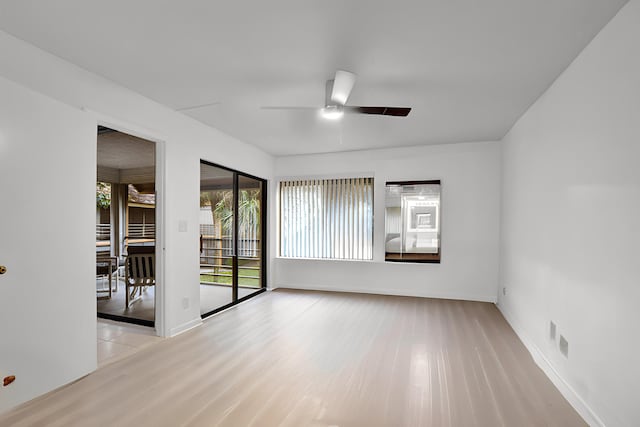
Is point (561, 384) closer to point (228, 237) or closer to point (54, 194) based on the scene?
point (228, 237)

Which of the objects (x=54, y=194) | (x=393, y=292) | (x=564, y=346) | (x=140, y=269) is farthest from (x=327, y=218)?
(x=54, y=194)

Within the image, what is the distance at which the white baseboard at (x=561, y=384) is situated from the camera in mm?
1981

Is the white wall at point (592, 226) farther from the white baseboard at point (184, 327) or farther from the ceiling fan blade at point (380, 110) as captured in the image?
the white baseboard at point (184, 327)

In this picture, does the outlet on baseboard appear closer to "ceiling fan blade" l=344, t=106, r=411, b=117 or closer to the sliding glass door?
"ceiling fan blade" l=344, t=106, r=411, b=117

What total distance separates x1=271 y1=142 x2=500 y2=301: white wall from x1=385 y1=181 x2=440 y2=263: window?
121 mm

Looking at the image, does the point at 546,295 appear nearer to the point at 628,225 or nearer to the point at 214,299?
the point at 628,225

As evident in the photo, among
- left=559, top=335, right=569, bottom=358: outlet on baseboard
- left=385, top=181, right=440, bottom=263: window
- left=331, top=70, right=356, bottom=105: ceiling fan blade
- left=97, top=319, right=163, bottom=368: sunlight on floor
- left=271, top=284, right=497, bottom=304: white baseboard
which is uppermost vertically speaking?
left=331, top=70, right=356, bottom=105: ceiling fan blade

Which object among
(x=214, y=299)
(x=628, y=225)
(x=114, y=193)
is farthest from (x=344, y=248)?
(x=114, y=193)

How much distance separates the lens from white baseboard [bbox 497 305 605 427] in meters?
1.98

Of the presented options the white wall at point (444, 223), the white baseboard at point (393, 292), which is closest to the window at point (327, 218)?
the white wall at point (444, 223)

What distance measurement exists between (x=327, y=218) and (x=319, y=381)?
11.1 feet

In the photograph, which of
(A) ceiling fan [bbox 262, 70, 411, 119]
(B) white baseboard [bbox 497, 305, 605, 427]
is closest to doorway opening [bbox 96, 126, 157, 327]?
(A) ceiling fan [bbox 262, 70, 411, 119]

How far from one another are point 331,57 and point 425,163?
3252mm

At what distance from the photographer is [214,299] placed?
4379mm
